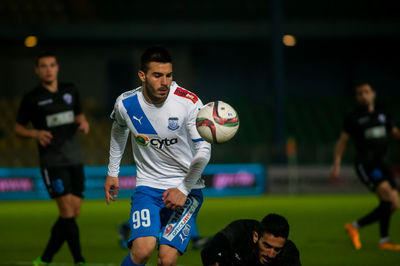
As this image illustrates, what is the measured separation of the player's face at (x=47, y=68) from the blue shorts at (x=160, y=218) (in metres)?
2.35

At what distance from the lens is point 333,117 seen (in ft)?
73.9

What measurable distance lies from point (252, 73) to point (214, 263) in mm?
21131

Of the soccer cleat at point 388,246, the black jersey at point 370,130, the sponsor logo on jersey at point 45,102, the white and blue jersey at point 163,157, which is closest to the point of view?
the white and blue jersey at point 163,157

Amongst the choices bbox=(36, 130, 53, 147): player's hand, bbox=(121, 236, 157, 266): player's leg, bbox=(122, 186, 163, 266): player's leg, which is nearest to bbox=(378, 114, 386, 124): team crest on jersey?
bbox=(36, 130, 53, 147): player's hand

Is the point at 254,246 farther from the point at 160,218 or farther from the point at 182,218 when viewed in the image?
the point at 160,218

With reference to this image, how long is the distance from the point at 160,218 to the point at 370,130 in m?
4.35

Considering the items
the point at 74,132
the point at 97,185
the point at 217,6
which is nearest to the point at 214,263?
the point at 74,132

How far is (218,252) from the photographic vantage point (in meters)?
4.61

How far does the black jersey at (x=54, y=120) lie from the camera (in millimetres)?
6867

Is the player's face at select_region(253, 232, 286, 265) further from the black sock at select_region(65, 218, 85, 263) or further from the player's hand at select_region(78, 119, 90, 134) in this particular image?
the player's hand at select_region(78, 119, 90, 134)

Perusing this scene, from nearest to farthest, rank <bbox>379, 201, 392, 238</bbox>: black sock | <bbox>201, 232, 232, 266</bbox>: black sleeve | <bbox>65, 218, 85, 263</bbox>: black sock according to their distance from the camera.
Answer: <bbox>201, 232, 232, 266</bbox>: black sleeve → <bbox>65, 218, 85, 263</bbox>: black sock → <bbox>379, 201, 392, 238</bbox>: black sock

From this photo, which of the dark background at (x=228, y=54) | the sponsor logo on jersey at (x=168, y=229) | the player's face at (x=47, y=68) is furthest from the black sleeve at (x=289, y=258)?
the dark background at (x=228, y=54)

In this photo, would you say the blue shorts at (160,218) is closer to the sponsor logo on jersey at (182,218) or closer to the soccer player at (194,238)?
the sponsor logo on jersey at (182,218)

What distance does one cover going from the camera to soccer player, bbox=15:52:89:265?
676 cm
